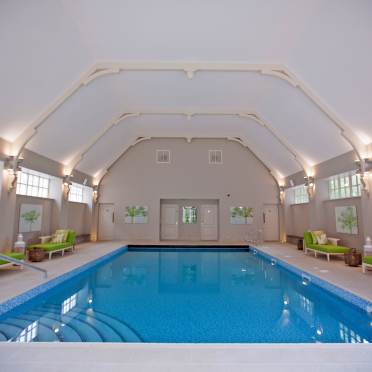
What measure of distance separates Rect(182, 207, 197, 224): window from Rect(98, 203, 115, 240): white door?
12.0 ft

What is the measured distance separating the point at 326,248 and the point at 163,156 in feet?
28.4

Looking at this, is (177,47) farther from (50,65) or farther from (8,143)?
(8,143)

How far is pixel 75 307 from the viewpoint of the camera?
4457 millimetres

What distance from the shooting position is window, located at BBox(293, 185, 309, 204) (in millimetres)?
11555

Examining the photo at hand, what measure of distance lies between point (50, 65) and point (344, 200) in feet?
30.6

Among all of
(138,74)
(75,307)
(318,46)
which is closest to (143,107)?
(138,74)

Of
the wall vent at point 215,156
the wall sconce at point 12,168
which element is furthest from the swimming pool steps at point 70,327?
the wall vent at point 215,156

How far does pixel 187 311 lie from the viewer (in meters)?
4.29

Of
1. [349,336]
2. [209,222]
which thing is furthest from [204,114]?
[349,336]

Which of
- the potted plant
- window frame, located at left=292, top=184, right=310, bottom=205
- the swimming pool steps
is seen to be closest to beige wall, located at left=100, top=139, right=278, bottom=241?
window frame, located at left=292, top=184, right=310, bottom=205

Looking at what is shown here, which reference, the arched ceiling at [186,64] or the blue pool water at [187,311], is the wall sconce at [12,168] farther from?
the blue pool water at [187,311]

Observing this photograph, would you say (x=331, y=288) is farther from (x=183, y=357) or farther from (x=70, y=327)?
(x=70, y=327)

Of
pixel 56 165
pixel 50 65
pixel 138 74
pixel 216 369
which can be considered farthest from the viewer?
pixel 56 165

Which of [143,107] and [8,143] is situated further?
[143,107]
